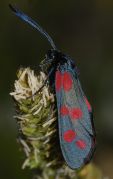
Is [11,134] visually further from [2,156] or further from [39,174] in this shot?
[39,174]

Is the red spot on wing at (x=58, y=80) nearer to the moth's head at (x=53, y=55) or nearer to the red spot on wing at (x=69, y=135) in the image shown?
the moth's head at (x=53, y=55)

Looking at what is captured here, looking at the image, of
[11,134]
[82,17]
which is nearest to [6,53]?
[11,134]

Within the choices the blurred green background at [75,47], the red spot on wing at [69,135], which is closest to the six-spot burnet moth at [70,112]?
the red spot on wing at [69,135]

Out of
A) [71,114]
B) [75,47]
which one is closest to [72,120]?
[71,114]

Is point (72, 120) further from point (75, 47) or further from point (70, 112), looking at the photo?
point (75, 47)

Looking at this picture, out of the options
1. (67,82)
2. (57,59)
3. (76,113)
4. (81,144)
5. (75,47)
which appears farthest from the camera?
(75,47)

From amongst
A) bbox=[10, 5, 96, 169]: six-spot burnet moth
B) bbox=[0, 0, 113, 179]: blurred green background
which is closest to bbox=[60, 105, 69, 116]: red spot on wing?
bbox=[10, 5, 96, 169]: six-spot burnet moth
